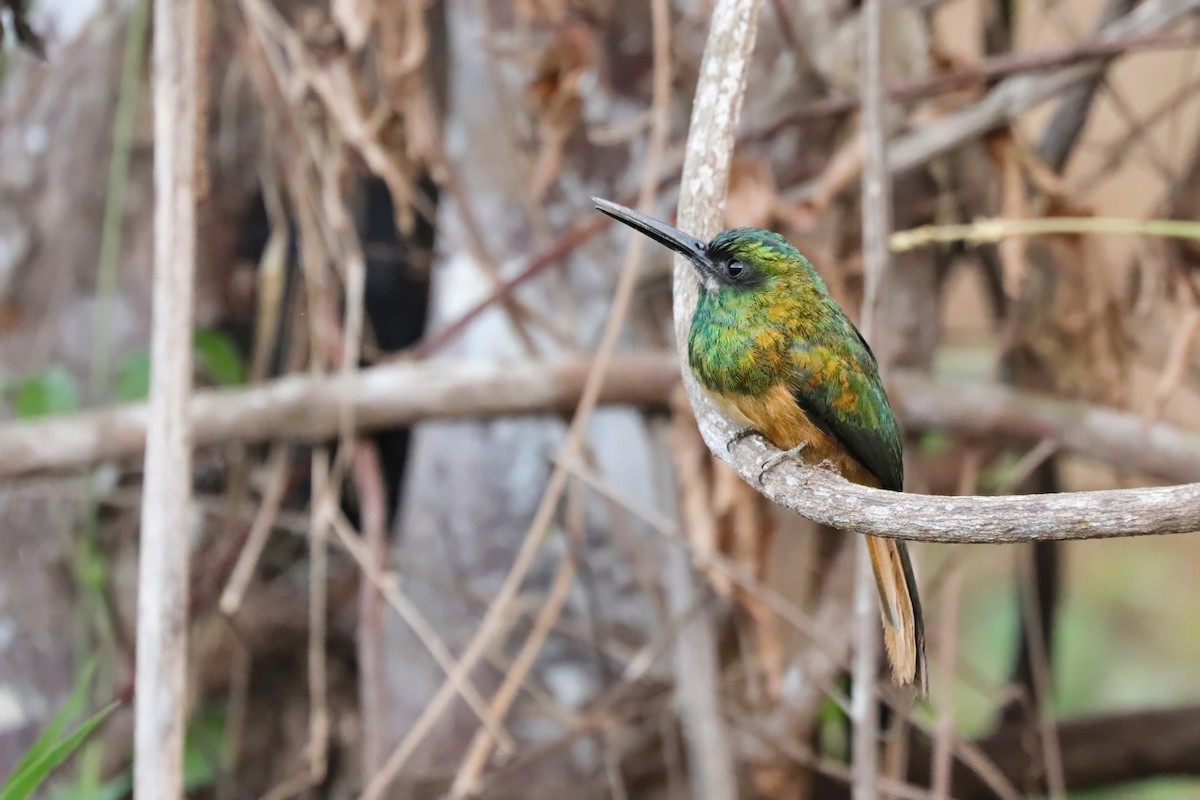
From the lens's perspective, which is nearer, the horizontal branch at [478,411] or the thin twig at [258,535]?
the thin twig at [258,535]

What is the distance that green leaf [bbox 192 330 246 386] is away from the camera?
168cm

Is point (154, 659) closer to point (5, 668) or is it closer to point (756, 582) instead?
point (756, 582)

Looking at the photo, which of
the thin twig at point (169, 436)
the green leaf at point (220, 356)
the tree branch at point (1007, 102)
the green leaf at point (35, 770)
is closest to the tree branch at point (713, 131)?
the thin twig at point (169, 436)

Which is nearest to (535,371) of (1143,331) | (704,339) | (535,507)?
(535,507)

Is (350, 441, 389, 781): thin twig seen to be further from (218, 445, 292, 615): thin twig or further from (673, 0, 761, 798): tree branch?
(673, 0, 761, 798): tree branch

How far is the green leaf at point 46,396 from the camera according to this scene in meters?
1.59

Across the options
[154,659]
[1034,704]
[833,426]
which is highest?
[833,426]

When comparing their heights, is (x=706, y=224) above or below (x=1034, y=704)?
above

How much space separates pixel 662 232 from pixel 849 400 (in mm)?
222

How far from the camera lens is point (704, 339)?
2.92 feet

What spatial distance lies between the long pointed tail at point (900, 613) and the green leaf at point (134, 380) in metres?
1.19

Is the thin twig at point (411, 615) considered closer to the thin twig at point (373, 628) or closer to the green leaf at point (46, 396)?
the thin twig at point (373, 628)

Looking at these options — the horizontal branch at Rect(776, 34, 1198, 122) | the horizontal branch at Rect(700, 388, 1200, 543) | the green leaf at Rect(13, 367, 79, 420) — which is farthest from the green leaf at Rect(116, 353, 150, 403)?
the horizontal branch at Rect(700, 388, 1200, 543)

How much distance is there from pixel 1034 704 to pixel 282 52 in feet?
5.80
